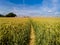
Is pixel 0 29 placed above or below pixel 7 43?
above

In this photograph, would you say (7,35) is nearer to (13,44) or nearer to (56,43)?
(13,44)

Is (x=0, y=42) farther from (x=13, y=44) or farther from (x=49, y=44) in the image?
(x=49, y=44)

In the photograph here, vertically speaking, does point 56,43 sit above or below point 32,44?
above

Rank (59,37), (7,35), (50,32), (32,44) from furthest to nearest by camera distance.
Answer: (32,44)
(50,32)
(59,37)
(7,35)

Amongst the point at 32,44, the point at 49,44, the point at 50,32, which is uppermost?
the point at 50,32

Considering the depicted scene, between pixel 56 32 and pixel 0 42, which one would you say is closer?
pixel 0 42

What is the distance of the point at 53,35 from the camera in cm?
787

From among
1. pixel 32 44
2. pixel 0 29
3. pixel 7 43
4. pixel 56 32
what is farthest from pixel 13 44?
pixel 32 44

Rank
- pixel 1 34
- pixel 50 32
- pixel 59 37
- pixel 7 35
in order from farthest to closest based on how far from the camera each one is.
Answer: pixel 50 32, pixel 59 37, pixel 7 35, pixel 1 34

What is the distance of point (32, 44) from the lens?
476 inches

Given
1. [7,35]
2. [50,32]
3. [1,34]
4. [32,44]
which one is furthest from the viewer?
[32,44]

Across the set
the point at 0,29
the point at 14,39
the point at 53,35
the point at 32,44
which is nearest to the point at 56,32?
the point at 53,35

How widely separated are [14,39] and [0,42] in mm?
1970

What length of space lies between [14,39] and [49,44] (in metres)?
1.89
